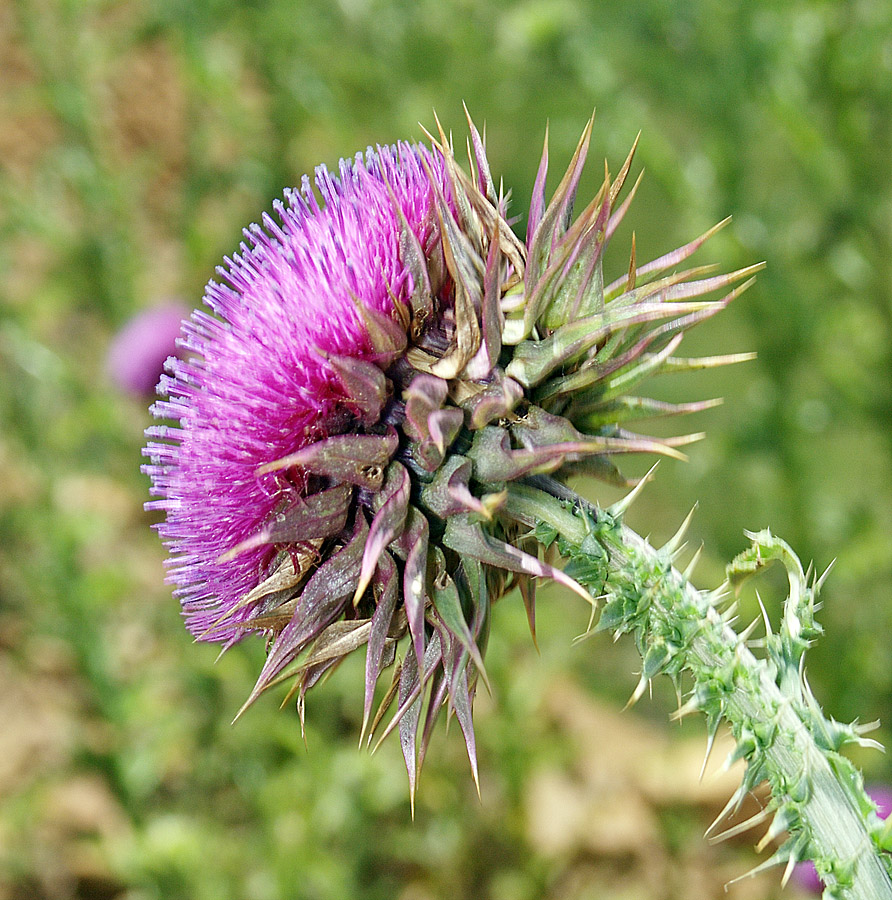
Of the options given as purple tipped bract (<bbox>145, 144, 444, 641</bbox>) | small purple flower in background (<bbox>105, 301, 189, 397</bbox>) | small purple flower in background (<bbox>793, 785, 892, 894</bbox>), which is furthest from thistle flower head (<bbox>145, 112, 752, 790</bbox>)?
small purple flower in background (<bbox>105, 301, 189, 397</bbox>)

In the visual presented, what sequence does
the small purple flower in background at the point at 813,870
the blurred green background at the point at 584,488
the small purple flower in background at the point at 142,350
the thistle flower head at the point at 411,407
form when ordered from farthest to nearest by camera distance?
the small purple flower in background at the point at 142,350 → the blurred green background at the point at 584,488 → the small purple flower in background at the point at 813,870 → the thistle flower head at the point at 411,407

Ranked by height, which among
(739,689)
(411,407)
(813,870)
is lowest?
(813,870)

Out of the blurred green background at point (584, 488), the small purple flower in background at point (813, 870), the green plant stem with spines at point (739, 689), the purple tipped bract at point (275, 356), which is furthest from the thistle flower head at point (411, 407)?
the small purple flower in background at point (813, 870)

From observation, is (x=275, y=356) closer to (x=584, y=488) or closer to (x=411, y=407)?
(x=411, y=407)

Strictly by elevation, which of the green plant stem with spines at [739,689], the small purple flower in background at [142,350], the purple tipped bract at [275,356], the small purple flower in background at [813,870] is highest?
the small purple flower in background at [142,350]

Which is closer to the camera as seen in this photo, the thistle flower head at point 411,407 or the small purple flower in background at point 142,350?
the thistle flower head at point 411,407

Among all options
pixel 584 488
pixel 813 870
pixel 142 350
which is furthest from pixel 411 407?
pixel 584 488

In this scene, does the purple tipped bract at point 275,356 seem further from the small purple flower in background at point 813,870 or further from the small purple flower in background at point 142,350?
the small purple flower in background at point 142,350

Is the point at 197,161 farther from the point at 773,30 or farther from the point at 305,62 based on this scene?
the point at 773,30
